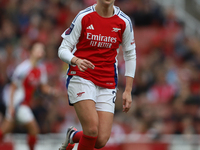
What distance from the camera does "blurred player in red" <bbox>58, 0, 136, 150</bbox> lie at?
5.55m

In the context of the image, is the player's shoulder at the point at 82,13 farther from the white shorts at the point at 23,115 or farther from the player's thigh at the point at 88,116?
the white shorts at the point at 23,115

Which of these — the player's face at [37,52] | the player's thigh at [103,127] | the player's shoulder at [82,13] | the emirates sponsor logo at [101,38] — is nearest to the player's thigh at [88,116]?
the player's thigh at [103,127]

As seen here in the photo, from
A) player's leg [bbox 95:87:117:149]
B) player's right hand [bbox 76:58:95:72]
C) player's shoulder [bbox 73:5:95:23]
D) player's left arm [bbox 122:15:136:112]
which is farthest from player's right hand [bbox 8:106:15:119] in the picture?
player's right hand [bbox 76:58:95:72]

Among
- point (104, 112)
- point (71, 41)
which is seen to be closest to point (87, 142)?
point (104, 112)

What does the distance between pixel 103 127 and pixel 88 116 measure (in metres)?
0.32

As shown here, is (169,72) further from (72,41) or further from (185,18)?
(72,41)

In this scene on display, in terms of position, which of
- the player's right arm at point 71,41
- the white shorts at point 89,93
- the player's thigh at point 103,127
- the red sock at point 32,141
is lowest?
the red sock at point 32,141

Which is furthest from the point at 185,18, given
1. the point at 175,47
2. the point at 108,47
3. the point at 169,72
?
the point at 108,47

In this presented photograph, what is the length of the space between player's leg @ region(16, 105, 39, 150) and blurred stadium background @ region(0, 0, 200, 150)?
676 millimetres

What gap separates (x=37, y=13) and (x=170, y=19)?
4917 millimetres

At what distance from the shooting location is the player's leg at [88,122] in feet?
17.9

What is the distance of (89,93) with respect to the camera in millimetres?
5637

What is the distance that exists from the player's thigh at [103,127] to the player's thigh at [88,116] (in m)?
0.18

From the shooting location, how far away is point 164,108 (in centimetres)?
1191
